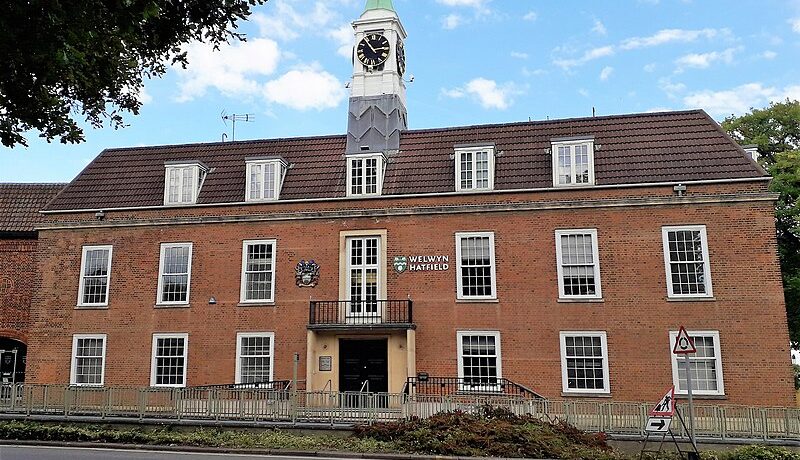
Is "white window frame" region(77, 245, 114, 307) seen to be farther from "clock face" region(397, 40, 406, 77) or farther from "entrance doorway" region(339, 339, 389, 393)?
"clock face" region(397, 40, 406, 77)

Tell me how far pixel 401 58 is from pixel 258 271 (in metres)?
11.3

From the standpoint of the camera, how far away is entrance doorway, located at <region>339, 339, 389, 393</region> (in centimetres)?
2334

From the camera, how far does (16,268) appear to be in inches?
1170

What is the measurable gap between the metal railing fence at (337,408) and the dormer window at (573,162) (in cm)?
793

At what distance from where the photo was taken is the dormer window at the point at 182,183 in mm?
26219

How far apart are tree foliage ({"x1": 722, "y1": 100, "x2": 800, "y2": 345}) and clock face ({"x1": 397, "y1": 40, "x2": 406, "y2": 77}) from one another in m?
16.8

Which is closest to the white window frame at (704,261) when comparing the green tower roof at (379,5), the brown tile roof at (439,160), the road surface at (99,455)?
the brown tile roof at (439,160)

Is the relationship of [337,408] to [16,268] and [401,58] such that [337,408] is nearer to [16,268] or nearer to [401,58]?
[401,58]

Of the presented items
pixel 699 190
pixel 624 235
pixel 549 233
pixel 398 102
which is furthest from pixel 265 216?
pixel 699 190

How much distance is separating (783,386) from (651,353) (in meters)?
3.80

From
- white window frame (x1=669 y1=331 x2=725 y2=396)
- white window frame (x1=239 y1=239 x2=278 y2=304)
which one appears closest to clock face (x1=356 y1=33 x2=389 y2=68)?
white window frame (x1=239 y1=239 x2=278 y2=304)

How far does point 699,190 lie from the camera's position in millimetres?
21953

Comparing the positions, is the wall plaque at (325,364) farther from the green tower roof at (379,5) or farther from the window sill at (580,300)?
the green tower roof at (379,5)

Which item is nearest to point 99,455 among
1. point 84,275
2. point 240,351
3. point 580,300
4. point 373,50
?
point 240,351
